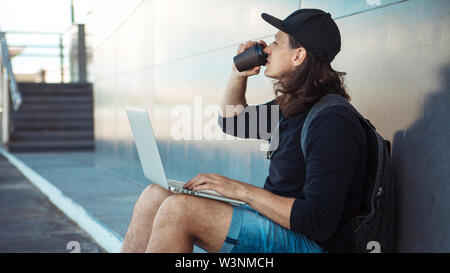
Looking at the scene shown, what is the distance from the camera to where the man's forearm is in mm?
2969

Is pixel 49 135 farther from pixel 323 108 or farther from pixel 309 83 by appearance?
pixel 323 108

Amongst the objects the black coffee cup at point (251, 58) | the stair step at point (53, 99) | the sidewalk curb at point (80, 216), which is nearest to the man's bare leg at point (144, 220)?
the black coffee cup at point (251, 58)

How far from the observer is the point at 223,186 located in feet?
6.86

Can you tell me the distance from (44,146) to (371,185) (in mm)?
11739

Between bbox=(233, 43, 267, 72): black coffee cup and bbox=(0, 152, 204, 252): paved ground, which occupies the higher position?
bbox=(233, 43, 267, 72): black coffee cup

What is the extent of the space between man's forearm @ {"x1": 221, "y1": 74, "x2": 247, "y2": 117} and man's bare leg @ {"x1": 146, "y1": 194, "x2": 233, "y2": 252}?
3.50 ft

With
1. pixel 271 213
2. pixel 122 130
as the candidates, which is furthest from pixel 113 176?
pixel 271 213

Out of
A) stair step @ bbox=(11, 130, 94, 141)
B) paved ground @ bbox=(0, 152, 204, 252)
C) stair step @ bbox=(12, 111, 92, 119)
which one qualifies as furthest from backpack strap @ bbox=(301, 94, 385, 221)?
stair step @ bbox=(12, 111, 92, 119)

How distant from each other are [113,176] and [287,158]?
618 cm

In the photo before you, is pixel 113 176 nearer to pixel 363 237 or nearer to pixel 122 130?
pixel 122 130

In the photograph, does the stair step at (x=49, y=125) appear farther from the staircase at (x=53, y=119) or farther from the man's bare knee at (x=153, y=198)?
the man's bare knee at (x=153, y=198)

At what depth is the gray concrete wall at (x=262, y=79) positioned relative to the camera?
232 centimetres

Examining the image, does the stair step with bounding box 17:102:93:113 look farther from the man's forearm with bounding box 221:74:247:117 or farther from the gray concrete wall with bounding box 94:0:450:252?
the man's forearm with bounding box 221:74:247:117

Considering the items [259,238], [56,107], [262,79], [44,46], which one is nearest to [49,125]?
[56,107]
